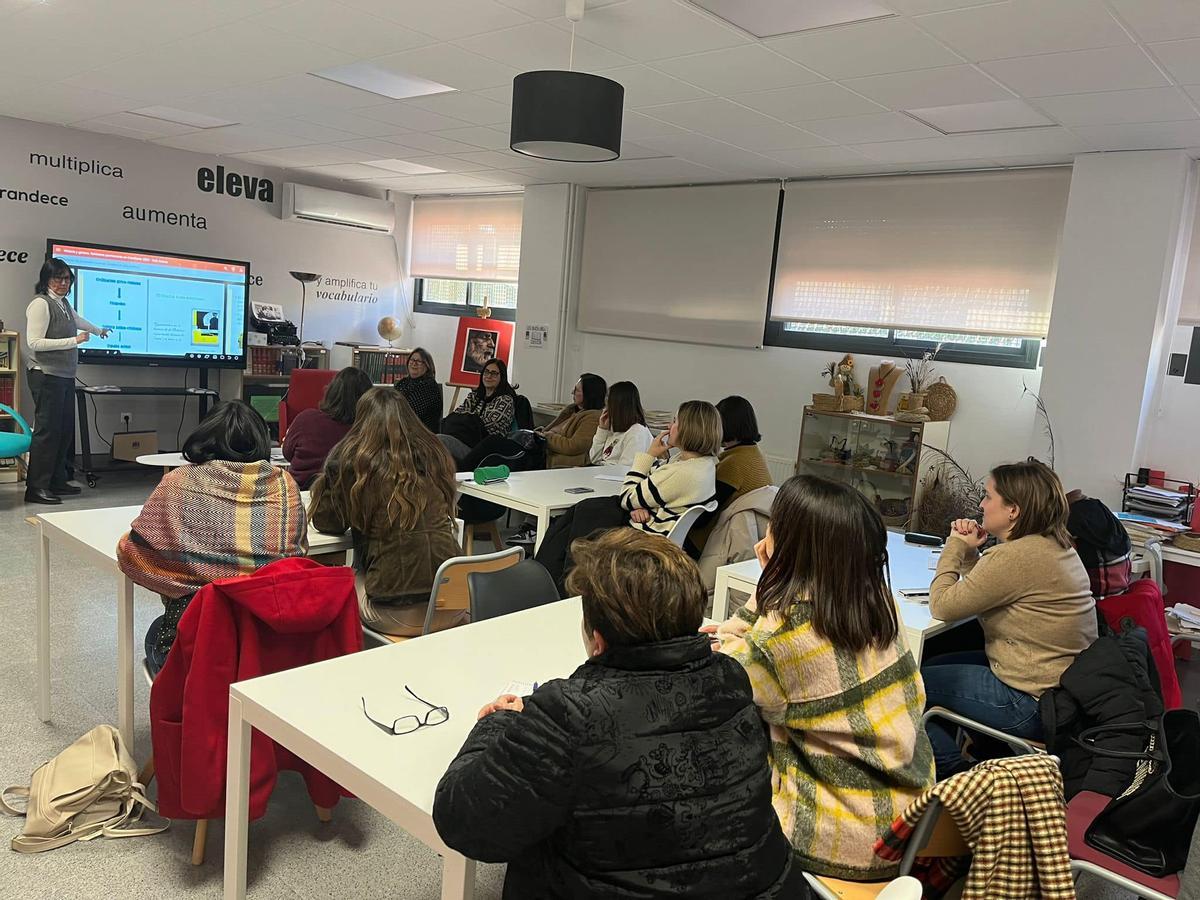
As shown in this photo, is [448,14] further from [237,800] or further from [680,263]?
[680,263]

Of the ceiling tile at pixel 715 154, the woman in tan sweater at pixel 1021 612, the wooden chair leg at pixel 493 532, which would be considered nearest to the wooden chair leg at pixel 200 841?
the woman in tan sweater at pixel 1021 612

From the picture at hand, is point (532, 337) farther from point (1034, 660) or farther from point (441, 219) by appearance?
point (1034, 660)

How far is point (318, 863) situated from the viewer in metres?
2.44

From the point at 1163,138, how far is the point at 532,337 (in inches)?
200

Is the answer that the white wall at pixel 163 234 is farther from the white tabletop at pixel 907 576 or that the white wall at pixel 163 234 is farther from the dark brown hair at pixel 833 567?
the dark brown hair at pixel 833 567

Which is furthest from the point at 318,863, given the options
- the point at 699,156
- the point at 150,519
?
the point at 699,156

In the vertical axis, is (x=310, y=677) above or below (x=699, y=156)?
below

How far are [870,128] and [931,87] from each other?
0.86m

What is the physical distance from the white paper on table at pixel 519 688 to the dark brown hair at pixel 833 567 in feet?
1.75

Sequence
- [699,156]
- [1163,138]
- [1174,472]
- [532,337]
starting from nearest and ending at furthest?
1. [1163,138]
2. [1174,472]
3. [699,156]
4. [532,337]

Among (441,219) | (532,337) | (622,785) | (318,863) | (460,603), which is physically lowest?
(318,863)

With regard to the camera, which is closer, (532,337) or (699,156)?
(699,156)

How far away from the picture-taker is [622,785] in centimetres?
123

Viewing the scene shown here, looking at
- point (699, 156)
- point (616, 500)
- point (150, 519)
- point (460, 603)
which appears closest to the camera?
point (150, 519)
